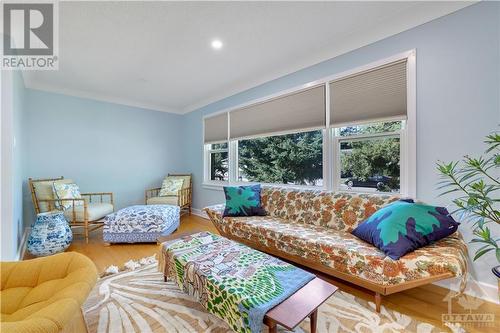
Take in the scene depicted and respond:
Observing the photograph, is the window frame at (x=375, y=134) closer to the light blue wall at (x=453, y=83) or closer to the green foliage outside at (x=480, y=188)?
the light blue wall at (x=453, y=83)

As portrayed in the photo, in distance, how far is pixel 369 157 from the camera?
8.36ft

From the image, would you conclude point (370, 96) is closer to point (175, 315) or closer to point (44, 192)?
point (175, 315)

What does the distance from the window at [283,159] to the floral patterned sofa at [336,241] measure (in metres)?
0.36

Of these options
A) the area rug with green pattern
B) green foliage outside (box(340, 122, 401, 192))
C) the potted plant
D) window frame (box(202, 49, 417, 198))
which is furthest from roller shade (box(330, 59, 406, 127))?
the area rug with green pattern

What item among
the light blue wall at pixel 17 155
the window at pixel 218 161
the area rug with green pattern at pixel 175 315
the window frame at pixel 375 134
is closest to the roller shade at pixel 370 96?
the window frame at pixel 375 134

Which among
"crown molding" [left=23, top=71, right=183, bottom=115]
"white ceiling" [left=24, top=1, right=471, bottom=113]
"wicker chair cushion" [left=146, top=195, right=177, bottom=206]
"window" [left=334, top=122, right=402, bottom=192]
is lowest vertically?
"wicker chair cushion" [left=146, top=195, right=177, bottom=206]

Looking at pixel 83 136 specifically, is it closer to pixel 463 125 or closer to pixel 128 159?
pixel 128 159

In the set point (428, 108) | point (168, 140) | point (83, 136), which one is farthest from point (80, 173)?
point (428, 108)

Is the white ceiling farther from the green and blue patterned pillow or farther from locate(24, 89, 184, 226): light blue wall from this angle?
the green and blue patterned pillow

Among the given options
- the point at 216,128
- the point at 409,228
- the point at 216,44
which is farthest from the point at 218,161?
the point at 409,228

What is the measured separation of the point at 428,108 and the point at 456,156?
Answer: 1.56ft

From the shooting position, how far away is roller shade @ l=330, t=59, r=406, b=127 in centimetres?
222

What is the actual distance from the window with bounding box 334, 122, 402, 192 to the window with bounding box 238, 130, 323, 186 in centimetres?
30

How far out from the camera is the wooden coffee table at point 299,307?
1.12m
